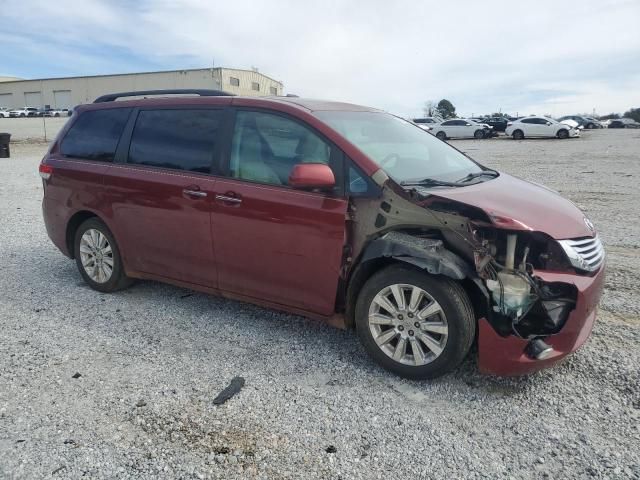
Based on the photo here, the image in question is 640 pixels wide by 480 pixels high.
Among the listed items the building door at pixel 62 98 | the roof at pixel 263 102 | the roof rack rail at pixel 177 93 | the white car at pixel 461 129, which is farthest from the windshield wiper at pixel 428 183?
the building door at pixel 62 98

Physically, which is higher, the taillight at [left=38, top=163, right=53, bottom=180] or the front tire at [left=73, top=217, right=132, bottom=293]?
the taillight at [left=38, top=163, right=53, bottom=180]

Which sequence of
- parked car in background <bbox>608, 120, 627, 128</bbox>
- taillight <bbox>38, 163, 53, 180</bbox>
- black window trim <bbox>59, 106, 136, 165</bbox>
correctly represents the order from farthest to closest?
parked car in background <bbox>608, 120, 627, 128</bbox>
taillight <bbox>38, 163, 53, 180</bbox>
black window trim <bbox>59, 106, 136, 165</bbox>

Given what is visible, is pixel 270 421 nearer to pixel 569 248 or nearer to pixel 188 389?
pixel 188 389

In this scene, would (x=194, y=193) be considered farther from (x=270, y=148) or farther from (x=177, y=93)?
(x=177, y=93)

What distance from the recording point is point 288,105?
3725 mm

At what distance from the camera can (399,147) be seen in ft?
12.6

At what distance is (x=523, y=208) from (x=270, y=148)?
1820 millimetres

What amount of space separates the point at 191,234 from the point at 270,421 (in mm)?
1770

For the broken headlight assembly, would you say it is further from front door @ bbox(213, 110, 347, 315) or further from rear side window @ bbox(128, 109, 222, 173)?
rear side window @ bbox(128, 109, 222, 173)

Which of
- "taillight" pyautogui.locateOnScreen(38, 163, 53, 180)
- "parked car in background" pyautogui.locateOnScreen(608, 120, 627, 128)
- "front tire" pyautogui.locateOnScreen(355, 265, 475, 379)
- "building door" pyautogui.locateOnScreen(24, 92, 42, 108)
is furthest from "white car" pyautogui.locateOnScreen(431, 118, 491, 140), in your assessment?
"building door" pyautogui.locateOnScreen(24, 92, 42, 108)

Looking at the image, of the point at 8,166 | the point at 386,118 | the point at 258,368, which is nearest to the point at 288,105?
the point at 386,118

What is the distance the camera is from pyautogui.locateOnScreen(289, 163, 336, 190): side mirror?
323cm

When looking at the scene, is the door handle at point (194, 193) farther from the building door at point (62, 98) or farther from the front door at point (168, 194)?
the building door at point (62, 98)

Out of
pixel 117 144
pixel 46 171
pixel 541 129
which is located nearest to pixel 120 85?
pixel 541 129
